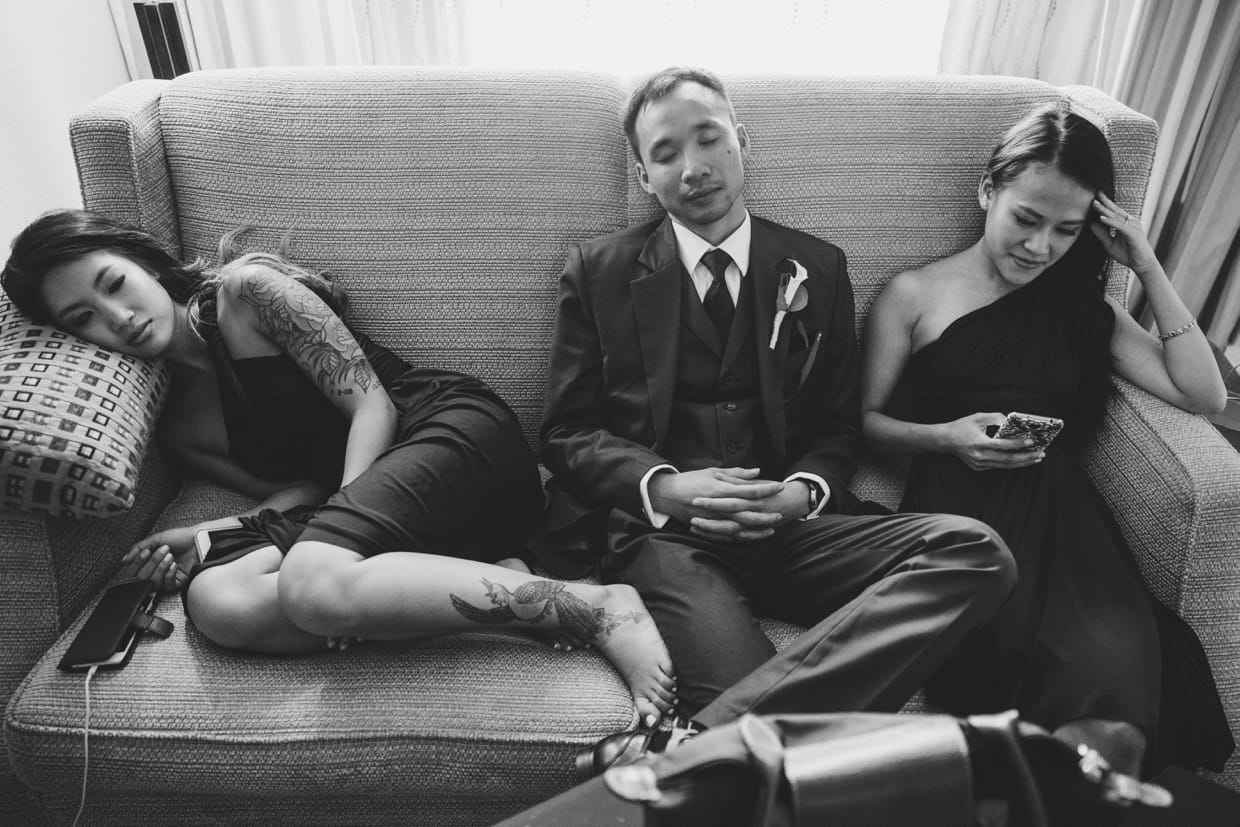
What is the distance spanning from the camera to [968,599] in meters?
1.12

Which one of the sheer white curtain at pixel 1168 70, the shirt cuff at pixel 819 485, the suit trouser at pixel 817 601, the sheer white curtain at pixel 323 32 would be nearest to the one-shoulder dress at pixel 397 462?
the suit trouser at pixel 817 601

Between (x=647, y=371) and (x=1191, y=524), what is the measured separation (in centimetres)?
89

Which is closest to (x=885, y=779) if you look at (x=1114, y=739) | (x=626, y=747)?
(x=626, y=747)

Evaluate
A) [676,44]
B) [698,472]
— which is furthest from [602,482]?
[676,44]

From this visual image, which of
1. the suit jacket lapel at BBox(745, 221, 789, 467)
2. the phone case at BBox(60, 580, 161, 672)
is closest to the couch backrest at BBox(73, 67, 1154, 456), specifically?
the suit jacket lapel at BBox(745, 221, 789, 467)

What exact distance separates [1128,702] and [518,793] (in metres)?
0.85

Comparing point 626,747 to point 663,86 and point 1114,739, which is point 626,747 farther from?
point 663,86

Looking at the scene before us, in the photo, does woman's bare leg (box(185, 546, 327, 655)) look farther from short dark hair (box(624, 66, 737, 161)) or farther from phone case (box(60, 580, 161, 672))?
short dark hair (box(624, 66, 737, 161))

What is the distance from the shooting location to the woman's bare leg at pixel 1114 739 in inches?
42.6

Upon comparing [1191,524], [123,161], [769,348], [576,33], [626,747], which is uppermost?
[576,33]

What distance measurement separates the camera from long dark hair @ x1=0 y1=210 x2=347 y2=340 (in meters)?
1.30

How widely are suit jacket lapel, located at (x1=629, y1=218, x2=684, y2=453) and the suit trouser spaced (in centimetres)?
21

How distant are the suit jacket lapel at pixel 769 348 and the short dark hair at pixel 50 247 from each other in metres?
1.10

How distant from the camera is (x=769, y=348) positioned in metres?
1.44
